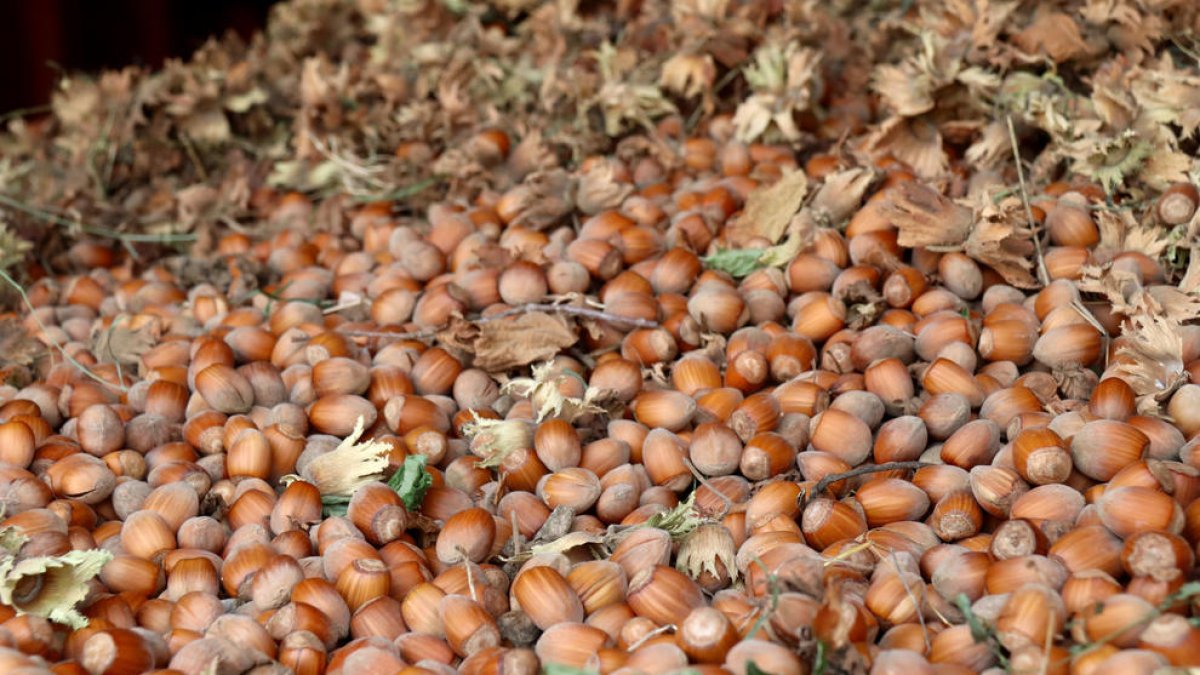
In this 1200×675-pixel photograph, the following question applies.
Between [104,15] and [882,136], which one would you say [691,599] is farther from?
[104,15]

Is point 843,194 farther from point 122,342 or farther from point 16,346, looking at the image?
point 16,346

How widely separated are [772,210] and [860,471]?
3.28ft

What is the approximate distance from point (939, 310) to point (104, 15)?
5.59 meters

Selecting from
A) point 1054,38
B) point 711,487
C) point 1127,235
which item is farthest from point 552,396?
point 1054,38

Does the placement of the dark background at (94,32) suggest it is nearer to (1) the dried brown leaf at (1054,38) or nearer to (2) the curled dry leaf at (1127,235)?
(1) the dried brown leaf at (1054,38)

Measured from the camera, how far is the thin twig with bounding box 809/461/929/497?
6.24 feet

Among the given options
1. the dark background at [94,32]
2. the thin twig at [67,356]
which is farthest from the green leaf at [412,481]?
the dark background at [94,32]

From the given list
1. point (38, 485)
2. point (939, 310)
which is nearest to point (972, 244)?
point (939, 310)

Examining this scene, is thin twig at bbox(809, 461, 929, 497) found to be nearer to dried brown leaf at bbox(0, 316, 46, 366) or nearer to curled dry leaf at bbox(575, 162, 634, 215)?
curled dry leaf at bbox(575, 162, 634, 215)

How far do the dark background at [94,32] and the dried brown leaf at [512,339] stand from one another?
393cm

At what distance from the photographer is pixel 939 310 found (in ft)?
7.71

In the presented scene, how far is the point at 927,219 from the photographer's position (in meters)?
2.43

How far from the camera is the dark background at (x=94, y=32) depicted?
5.84 m

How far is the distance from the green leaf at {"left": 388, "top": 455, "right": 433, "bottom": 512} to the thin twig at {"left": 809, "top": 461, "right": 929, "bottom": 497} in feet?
2.30
